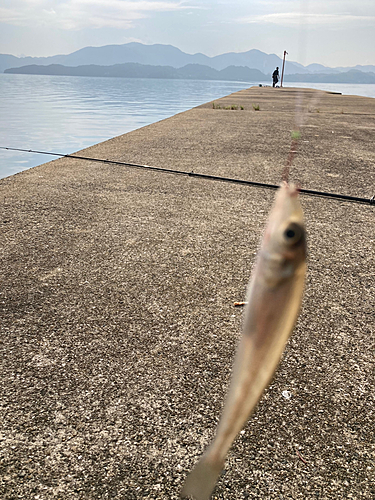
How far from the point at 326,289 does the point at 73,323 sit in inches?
66.7

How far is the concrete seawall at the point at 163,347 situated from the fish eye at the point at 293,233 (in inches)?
5.9

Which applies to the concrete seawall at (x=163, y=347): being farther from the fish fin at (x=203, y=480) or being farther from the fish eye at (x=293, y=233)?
the fish fin at (x=203, y=480)

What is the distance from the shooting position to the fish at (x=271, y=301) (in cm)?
45

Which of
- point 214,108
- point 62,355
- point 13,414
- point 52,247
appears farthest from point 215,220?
point 214,108

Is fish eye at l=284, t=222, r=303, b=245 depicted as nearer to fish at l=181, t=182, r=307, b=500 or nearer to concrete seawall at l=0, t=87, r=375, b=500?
fish at l=181, t=182, r=307, b=500

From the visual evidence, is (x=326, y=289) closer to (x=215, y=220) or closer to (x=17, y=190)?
(x=215, y=220)

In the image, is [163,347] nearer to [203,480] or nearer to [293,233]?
[203,480]

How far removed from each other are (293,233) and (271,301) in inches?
3.2

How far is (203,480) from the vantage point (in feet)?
1.85

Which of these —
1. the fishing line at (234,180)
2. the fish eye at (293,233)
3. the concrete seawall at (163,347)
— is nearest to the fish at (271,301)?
the fish eye at (293,233)

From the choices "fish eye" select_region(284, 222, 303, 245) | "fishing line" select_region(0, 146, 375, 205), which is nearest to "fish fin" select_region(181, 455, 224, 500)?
"fish eye" select_region(284, 222, 303, 245)

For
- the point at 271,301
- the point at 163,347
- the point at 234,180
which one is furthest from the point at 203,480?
the point at 234,180

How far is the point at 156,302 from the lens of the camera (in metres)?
2.71

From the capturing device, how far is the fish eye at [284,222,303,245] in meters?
0.44
